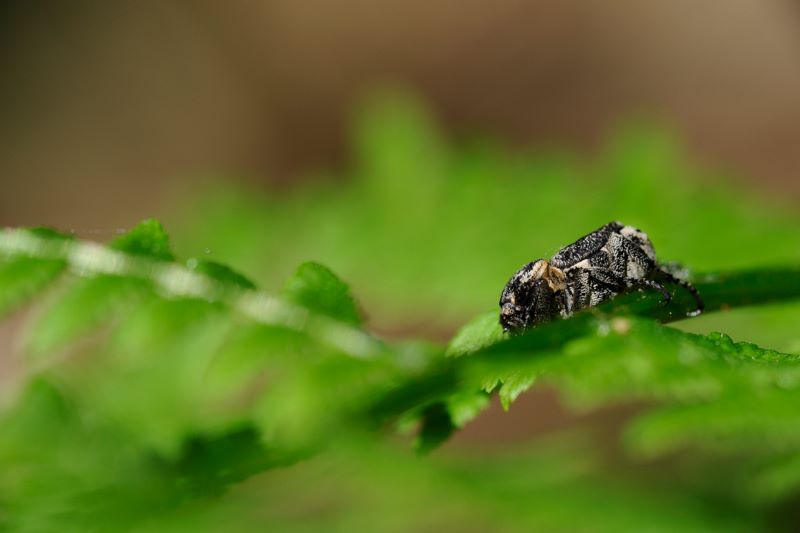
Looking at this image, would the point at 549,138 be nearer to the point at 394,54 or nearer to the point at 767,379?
the point at 394,54

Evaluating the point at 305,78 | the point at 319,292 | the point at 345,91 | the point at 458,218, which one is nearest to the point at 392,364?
the point at 319,292

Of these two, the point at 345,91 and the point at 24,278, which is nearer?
the point at 24,278

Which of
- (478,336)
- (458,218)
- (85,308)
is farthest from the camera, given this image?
(458,218)

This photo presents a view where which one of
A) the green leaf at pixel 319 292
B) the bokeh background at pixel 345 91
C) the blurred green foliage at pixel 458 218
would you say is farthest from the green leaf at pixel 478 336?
the bokeh background at pixel 345 91

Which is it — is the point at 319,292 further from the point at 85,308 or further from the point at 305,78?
the point at 305,78

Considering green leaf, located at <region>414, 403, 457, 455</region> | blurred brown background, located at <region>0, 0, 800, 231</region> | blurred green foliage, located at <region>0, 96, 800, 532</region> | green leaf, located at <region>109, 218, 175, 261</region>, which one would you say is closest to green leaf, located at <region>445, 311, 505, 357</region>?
blurred green foliage, located at <region>0, 96, 800, 532</region>

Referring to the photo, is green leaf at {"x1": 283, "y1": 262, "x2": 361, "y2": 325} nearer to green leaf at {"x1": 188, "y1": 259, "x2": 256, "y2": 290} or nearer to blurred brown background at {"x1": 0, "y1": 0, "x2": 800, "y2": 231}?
green leaf at {"x1": 188, "y1": 259, "x2": 256, "y2": 290}
